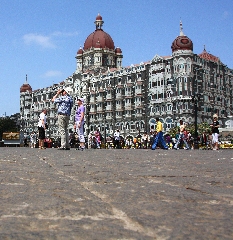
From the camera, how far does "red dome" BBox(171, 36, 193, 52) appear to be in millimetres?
53688

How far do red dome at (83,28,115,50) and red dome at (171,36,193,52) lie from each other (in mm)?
20129

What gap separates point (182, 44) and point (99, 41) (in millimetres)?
22928

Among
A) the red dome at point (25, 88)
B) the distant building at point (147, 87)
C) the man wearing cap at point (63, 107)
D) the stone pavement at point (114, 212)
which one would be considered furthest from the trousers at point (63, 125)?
the red dome at point (25, 88)

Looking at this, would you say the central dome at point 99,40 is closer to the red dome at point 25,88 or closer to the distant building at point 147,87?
the distant building at point 147,87

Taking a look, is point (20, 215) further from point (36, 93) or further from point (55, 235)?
point (36, 93)

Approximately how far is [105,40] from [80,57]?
19.5 feet

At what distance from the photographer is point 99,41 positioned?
238 feet

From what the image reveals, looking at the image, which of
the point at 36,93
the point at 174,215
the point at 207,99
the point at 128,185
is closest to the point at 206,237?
the point at 174,215

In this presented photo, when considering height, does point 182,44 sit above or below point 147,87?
above

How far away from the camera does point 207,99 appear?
181ft

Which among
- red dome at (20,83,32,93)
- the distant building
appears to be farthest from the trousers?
red dome at (20,83,32,93)

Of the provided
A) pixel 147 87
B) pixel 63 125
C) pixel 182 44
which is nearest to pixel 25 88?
pixel 147 87

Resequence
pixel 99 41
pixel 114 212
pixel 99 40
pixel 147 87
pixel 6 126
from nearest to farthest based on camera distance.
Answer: pixel 114 212 → pixel 147 87 → pixel 99 41 → pixel 99 40 → pixel 6 126

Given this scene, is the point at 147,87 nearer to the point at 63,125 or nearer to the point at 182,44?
the point at 182,44
